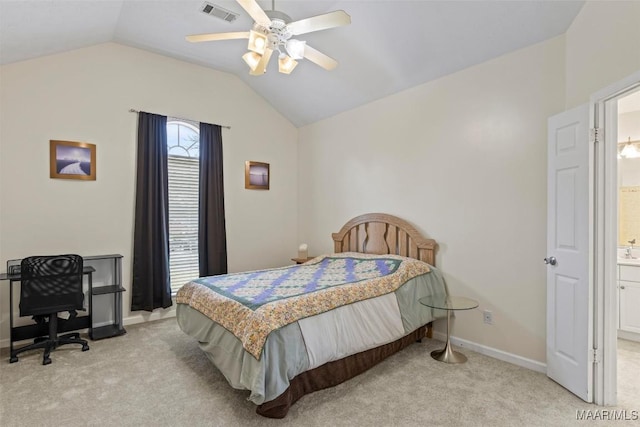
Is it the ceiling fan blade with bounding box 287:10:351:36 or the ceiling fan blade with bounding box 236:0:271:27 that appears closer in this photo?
the ceiling fan blade with bounding box 236:0:271:27

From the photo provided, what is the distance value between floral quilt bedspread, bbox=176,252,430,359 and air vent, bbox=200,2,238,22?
264 centimetres

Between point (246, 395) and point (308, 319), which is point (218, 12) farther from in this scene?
point (246, 395)

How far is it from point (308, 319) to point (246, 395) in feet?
2.48

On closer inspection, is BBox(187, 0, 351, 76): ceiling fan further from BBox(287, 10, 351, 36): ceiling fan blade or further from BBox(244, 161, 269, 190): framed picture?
BBox(244, 161, 269, 190): framed picture

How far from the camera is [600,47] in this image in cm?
229

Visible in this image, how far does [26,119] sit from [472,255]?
4803 millimetres

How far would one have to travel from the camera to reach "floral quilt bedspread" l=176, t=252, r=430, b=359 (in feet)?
6.95

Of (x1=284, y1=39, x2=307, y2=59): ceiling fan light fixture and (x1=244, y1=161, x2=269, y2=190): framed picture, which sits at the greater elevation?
(x1=284, y1=39, x2=307, y2=59): ceiling fan light fixture

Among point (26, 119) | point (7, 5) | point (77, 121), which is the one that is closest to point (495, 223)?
point (7, 5)

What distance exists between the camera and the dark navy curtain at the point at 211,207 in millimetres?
4484

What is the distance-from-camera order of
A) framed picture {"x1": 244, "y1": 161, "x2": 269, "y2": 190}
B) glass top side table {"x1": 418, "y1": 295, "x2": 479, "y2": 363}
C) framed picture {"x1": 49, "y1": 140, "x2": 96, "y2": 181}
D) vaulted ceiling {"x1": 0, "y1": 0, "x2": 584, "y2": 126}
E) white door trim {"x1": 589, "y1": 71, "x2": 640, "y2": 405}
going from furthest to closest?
framed picture {"x1": 244, "y1": 161, "x2": 269, "y2": 190}
framed picture {"x1": 49, "y1": 140, "x2": 96, "y2": 181}
glass top side table {"x1": 418, "y1": 295, "x2": 479, "y2": 363}
vaulted ceiling {"x1": 0, "y1": 0, "x2": 584, "y2": 126}
white door trim {"x1": 589, "y1": 71, "x2": 640, "y2": 405}

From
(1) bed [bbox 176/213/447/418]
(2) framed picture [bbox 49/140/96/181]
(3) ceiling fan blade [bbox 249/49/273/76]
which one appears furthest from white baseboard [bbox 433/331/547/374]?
(2) framed picture [bbox 49/140/96/181]

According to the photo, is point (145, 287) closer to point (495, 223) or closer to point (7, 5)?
point (7, 5)

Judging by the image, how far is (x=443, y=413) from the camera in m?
2.16
